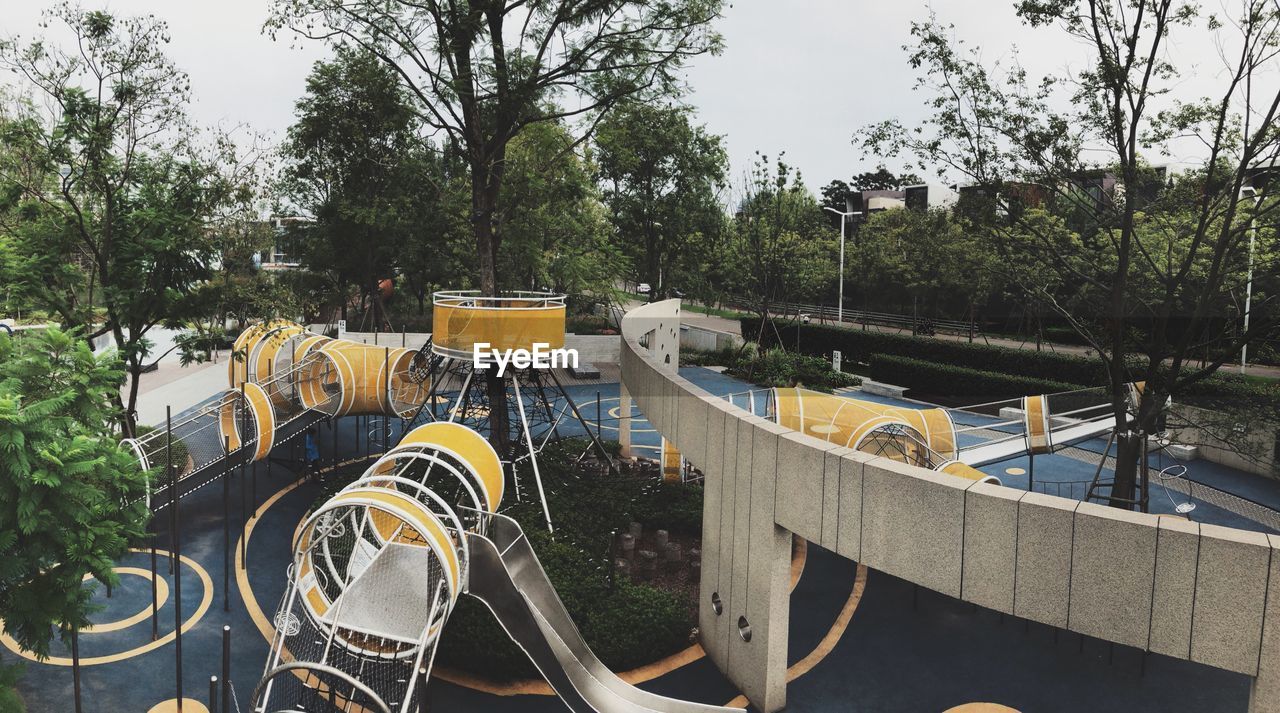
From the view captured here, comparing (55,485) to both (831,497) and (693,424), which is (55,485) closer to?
(831,497)

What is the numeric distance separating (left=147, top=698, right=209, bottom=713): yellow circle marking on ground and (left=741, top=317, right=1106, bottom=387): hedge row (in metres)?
26.6

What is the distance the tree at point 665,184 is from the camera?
49.4m

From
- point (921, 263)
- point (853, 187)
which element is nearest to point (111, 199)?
point (921, 263)

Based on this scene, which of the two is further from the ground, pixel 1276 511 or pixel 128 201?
pixel 128 201

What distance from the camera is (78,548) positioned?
9.56 m

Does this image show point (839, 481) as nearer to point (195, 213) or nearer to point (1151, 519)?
point (1151, 519)

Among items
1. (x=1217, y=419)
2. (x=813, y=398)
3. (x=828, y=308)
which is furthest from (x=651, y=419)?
(x=828, y=308)

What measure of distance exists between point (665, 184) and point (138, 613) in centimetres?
4162

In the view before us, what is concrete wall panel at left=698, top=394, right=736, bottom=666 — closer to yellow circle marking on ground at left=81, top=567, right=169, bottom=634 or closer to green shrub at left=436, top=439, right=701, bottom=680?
green shrub at left=436, top=439, right=701, bottom=680

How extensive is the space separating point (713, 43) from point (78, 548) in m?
20.6

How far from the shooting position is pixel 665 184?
52.3 metres

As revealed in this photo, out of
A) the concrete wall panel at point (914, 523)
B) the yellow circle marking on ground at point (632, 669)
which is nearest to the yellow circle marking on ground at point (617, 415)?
the yellow circle marking on ground at point (632, 669)

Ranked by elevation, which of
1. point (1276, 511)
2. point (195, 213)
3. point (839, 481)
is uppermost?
point (195, 213)

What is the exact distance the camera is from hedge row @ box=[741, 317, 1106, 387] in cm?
3341
